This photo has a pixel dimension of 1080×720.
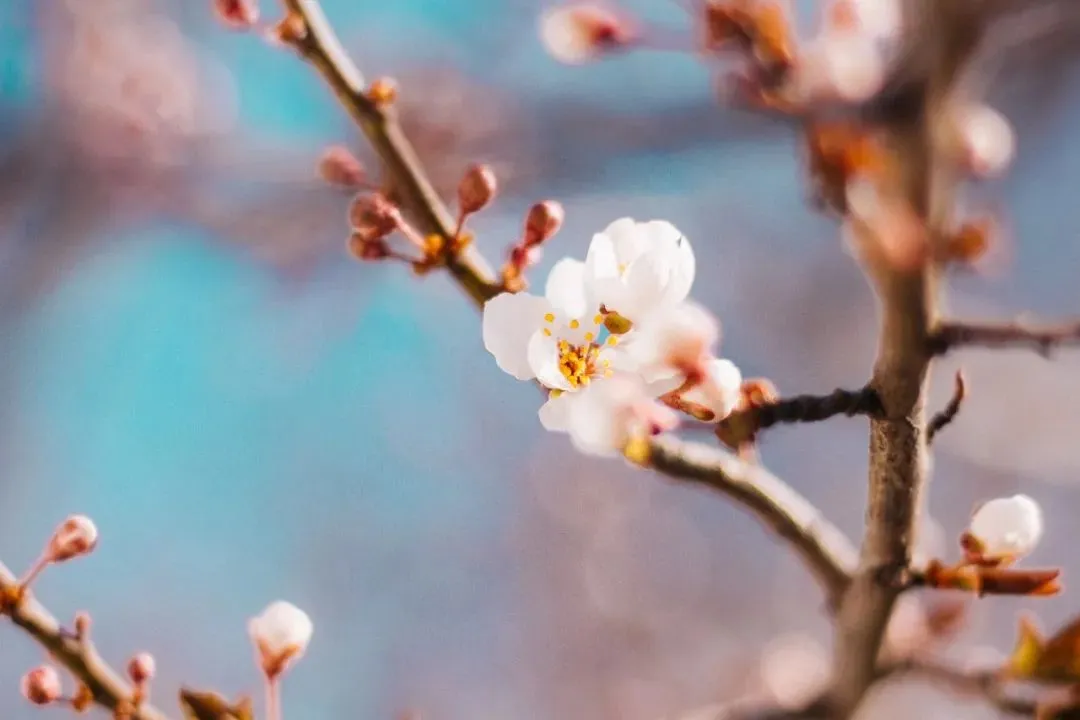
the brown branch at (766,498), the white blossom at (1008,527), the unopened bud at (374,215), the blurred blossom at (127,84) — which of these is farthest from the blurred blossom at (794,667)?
the blurred blossom at (127,84)

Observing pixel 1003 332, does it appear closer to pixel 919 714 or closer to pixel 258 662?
pixel 258 662

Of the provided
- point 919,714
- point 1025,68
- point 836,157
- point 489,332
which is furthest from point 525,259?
point 1025,68

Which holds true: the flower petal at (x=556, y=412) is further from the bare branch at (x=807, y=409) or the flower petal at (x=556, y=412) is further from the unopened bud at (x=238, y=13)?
the unopened bud at (x=238, y=13)

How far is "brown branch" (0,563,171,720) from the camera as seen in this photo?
22.8 inches

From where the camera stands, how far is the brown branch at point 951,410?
51 centimetres

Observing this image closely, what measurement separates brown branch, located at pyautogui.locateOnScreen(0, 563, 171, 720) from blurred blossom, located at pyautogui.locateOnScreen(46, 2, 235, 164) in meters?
2.27

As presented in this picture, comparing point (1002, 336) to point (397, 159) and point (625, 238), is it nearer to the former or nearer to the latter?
point (625, 238)

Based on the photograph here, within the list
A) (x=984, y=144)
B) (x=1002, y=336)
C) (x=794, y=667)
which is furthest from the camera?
(x=794, y=667)

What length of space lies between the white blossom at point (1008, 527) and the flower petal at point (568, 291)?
1.01 feet

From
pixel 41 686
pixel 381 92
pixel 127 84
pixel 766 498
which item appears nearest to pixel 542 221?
pixel 381 92

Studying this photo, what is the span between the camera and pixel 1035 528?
0.59m

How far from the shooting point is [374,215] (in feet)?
1.84

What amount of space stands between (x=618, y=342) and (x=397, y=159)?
0.19 m

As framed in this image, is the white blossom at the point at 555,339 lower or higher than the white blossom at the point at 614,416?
higher
